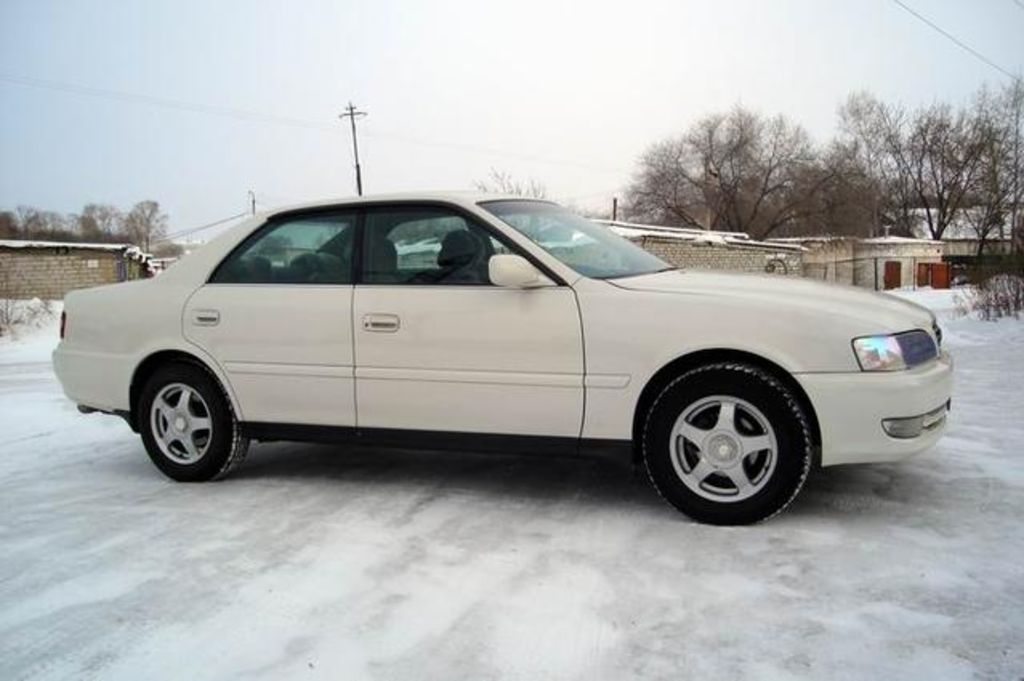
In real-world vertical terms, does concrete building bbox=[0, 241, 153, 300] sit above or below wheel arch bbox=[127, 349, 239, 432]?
above

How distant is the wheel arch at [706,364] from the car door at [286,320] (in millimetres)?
1530

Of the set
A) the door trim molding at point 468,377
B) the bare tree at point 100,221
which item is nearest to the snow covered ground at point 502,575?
the door trim molding at point 468,377

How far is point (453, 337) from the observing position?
437 centimetres

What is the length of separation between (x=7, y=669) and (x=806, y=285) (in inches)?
147

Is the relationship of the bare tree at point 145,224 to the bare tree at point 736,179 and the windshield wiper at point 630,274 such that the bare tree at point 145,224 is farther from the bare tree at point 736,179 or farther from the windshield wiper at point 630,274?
the windshield wiper at point 630,274

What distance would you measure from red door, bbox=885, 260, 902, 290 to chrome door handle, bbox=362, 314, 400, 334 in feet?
170

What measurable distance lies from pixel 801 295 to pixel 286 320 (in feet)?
8.71

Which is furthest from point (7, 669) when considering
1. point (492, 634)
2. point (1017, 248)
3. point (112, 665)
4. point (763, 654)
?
point (1017, 248)

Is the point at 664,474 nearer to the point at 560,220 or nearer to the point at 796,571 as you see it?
the point at 796,571

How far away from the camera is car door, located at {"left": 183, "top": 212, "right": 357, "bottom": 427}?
466cm

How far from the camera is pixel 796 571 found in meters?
3.44

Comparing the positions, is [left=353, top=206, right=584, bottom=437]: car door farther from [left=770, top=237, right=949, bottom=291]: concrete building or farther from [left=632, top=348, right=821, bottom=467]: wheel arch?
[left=770, top=237, right=949, bottom=291]: concrete building

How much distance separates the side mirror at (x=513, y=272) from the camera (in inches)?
163

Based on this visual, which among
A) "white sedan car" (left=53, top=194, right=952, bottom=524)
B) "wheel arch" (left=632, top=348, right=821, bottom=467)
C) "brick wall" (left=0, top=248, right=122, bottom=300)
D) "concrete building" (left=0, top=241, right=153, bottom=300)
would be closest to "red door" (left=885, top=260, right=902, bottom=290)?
"concrete building" (left=0, top=241, right=153, bottom=300)
